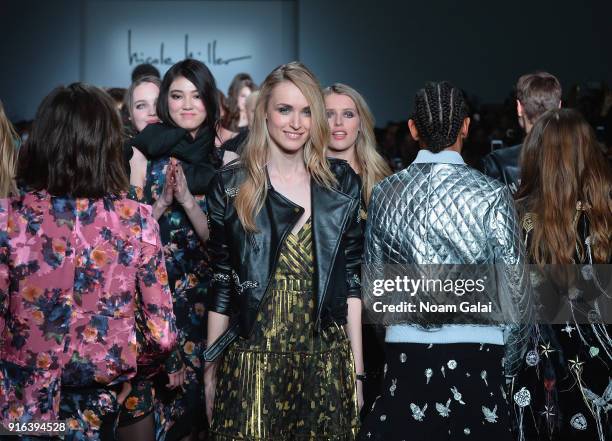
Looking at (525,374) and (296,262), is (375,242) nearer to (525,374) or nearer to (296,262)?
(296,262)

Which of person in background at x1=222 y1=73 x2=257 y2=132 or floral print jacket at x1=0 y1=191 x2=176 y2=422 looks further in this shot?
person in background at x1=222 y1=73 x2=257 y2=132

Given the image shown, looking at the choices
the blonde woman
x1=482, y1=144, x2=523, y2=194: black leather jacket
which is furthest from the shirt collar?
x1=482, y1=144, x2=523, y2=194: black leather jacket

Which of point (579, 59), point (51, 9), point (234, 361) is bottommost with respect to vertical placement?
point (234, 361)

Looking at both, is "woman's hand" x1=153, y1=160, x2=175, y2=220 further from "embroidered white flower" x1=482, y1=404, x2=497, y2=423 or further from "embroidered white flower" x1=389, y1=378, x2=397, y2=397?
"embroidered white flower" x1=482, y1=404, x2=497, y2=423

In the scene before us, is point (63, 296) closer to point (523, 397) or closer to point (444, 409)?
point (444, 409)

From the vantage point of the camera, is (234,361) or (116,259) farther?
(234,361)

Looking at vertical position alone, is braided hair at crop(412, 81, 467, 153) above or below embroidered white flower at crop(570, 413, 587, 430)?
above

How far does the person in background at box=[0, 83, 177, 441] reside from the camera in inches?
95.2

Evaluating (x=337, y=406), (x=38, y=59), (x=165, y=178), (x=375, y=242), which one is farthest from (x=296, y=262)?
(x=38, y=59)

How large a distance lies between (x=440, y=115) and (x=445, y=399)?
877mm

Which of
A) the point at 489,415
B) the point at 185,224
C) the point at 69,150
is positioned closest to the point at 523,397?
the point at 489,415

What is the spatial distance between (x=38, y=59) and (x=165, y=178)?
26.8 feet

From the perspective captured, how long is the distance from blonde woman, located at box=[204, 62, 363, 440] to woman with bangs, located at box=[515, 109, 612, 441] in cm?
71

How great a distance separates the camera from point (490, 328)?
2.89 meters
